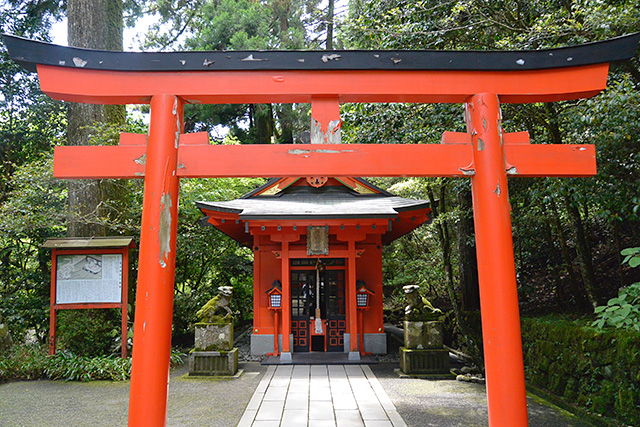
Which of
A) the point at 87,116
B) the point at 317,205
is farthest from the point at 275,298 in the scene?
the point at 87,116

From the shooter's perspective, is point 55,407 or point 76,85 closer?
point 76,85

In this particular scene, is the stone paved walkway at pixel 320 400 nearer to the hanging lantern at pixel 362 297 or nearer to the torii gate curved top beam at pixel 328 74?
the hanging lantern at pixel 362 297

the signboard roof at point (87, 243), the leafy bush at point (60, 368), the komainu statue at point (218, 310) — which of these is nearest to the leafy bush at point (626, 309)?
the komainu statue at point (218, 310)

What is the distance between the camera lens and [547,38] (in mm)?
5844

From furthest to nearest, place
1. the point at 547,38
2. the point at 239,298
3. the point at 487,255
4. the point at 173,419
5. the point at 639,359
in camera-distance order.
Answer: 1. the point at 239,298
2. the point at 547,38
3. the point at 173,419
4. the point at 639,359
5. the point at 487,255

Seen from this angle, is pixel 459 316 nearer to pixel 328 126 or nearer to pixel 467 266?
pixel 467 266

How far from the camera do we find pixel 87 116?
9.40m

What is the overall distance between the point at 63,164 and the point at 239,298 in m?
13.3

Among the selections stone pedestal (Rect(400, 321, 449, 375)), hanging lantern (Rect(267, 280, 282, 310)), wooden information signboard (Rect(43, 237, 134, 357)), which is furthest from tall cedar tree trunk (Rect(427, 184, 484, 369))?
wooden information signboard (Rect(43, 237, 134, 357))

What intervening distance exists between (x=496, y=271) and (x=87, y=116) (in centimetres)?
958

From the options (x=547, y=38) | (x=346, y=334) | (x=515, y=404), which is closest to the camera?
(x=515, y=404)

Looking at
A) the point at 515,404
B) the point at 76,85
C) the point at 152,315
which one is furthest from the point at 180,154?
the point at 515,404

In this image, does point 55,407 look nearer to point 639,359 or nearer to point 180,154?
point 180,154

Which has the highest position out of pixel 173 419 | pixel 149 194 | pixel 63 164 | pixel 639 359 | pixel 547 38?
pixel 547 38
